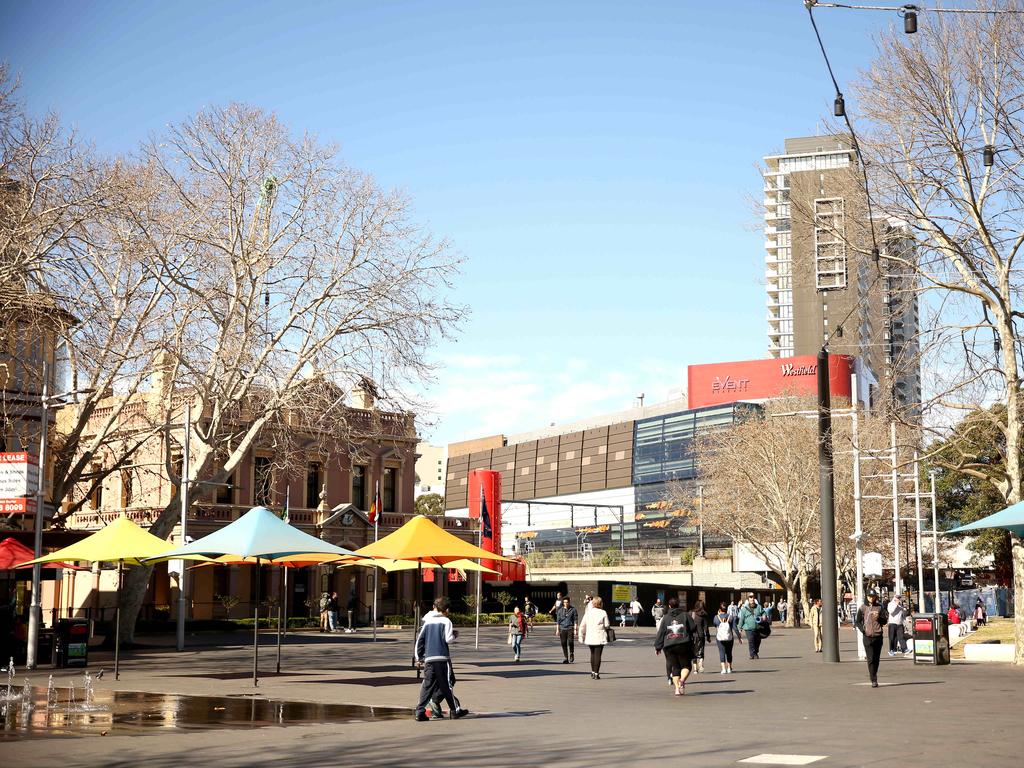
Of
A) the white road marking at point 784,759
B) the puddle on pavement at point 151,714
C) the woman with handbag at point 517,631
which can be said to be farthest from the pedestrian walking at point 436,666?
the woman with handbag at point 517,631

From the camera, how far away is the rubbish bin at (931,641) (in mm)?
28469

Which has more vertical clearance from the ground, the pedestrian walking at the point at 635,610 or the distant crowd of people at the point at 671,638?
the distant crowd of people at the point at 671,638

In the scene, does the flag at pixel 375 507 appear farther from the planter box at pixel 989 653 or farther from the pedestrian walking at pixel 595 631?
the pedestrian walking at pixel 595 631

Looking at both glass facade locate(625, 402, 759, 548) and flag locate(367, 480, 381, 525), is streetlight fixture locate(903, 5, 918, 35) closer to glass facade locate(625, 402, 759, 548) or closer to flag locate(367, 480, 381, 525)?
flag locate(367, 480, 381, 525)

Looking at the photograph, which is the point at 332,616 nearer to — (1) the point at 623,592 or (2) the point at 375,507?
(2) the point at 375,507

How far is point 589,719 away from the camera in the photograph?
15977 mm

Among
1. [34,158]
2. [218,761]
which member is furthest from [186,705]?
[34,158]

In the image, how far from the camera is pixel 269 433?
5656 cm

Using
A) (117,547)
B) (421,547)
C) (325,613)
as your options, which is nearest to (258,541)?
(421,547)

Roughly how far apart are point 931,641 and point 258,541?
54.0ft

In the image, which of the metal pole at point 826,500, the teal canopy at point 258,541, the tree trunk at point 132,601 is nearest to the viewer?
the teal canopy at point 258,541

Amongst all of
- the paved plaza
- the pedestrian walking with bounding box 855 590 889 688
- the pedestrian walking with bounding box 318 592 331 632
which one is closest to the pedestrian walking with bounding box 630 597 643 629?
the pedestrian walking with bounding box 318 592 331 632

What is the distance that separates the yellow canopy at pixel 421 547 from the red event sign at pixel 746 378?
413 feet

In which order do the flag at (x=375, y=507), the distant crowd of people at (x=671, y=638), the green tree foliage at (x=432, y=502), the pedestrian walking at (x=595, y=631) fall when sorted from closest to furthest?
the distant crowd of people at (x=671, y=638), the pedestrian walking at (x=595, y=631), the flag at (x=375, y=507), the green tree foliage at (x=432, y=502)
